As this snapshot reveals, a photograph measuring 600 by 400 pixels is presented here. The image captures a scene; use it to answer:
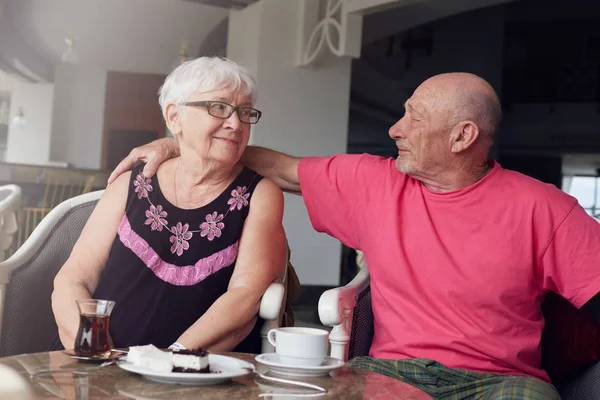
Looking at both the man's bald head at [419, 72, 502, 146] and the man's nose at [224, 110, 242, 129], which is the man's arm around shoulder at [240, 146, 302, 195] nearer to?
the man's nose at [224, 110, 242, 129]

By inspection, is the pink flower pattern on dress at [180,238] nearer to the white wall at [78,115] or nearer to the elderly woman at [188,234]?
the elderly woman at [188,234]

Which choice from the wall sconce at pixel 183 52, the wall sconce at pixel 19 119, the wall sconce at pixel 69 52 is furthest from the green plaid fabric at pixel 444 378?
the wall sconce at pixel 69 52

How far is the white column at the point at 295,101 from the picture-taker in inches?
251

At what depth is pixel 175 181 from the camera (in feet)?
6.91

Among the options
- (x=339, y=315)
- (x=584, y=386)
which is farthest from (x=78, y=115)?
(x=584, y=386)

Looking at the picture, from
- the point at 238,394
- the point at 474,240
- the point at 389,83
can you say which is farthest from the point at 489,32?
the point at 238,394

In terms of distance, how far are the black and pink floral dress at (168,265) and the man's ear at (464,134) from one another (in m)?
0.55

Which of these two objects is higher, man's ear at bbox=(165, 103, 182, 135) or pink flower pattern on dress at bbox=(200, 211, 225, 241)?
man's ear at bbox=(165, 103, 182, 135)

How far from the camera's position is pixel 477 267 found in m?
1.93

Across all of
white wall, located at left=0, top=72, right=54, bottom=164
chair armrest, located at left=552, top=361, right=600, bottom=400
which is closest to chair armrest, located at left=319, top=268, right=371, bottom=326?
chair armrest, located at left=552, top=361, right=600, bottom=400

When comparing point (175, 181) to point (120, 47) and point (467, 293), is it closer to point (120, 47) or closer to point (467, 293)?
point (467, 293)

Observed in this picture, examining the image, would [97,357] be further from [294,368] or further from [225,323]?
[225,323]

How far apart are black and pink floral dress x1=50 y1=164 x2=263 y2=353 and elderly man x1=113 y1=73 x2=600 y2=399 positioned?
177 millimetres

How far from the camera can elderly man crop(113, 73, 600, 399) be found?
1.90 metres
